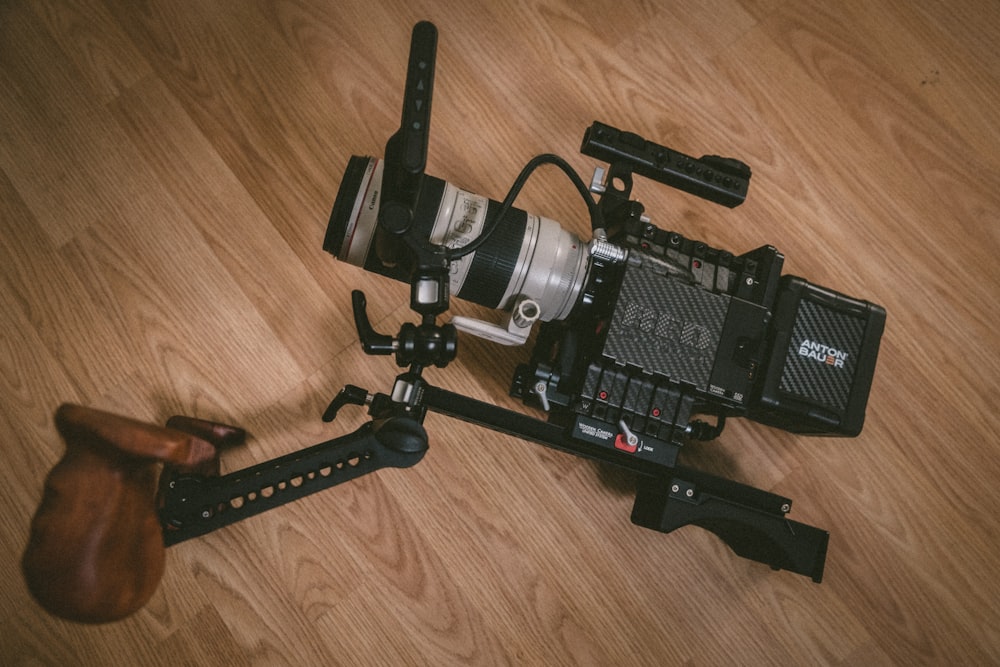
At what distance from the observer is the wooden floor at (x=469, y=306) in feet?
3.25

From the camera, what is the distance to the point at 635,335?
814mm

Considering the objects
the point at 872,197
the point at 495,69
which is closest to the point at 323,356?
the point at 495,69

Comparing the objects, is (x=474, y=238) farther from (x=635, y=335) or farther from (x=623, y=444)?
(x=623, y=444)

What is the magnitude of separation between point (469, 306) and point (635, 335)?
1.17 ft

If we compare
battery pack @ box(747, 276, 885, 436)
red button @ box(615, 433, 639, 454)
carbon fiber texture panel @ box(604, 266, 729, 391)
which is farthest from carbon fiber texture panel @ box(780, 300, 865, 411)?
red button @ box(615, 433, 639, 454)

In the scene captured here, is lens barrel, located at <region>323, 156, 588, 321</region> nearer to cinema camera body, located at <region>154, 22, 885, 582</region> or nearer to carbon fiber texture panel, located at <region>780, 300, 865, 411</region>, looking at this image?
cinema camera body, located at <region>154, 22, 885, 582</region>

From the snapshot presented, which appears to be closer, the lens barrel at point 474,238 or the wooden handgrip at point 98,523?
the wooden handgrip at point 98,523

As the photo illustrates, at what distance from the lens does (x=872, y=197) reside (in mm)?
1154

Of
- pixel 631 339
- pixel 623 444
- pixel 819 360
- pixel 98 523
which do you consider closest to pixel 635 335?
pixel 631 339

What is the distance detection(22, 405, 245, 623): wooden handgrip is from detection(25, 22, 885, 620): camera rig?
0.21 feet

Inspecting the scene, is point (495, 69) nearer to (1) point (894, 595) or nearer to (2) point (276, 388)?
(2) point (276, 388)

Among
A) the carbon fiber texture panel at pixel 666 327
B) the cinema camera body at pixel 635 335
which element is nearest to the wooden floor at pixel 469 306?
the cinema camera body at pixel 635 335

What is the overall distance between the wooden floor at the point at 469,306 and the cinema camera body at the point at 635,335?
0.18m

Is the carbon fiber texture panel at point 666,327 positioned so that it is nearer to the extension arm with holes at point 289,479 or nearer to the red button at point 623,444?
the red button at point 623,444
